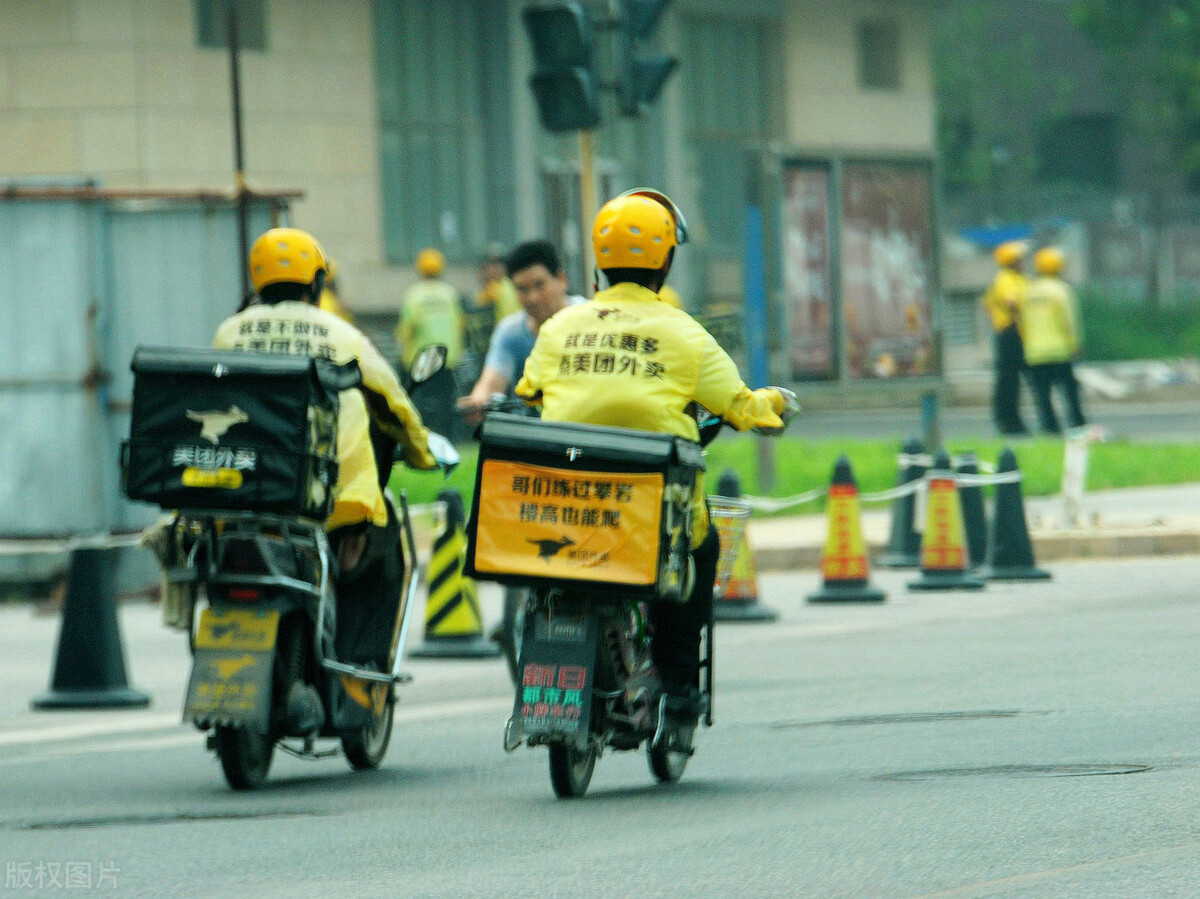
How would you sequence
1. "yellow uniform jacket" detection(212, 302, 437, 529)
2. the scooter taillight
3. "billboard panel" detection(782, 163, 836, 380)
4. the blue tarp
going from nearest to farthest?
the scooter taillight < "yellow uniform jacket" detection(212, 302, 437, 529) < "billboard panel" detection(782, 163, 836, 380) < the blue tarp

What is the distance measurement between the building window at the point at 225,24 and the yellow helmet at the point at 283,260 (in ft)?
66.3

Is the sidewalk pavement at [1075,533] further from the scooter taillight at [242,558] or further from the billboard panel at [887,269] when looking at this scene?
the scooter taillight at [242,558]

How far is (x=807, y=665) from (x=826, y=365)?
847cm

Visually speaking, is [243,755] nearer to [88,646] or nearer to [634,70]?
[88,646]

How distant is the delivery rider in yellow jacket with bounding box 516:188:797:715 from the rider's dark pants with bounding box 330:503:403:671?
985mm

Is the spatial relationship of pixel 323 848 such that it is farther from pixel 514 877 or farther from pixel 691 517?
pixel 691 517

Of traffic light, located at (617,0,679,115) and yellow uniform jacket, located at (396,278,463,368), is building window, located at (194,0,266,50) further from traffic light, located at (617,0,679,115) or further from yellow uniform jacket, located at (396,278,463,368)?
traffic light, located at (617,0,679,115)

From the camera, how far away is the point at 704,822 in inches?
261

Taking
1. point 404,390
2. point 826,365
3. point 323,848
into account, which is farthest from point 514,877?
point 826,365

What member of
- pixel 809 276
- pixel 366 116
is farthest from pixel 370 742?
pixel 366 116

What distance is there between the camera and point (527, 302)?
1003cm

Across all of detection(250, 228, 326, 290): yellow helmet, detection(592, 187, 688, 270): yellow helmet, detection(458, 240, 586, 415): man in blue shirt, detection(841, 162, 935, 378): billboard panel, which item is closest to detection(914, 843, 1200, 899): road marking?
detection(592, 187, 688, 270): yellow helmet

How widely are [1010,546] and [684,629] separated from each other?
22.8ft

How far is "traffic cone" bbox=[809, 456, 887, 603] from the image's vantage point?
1337 centimetres
